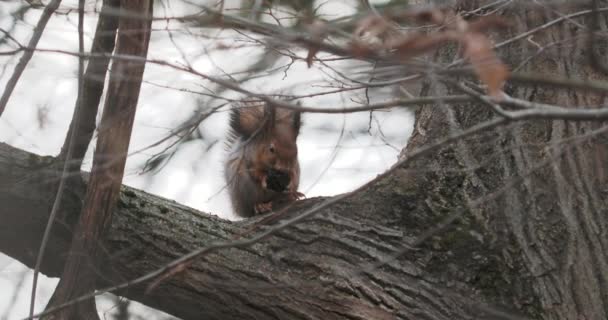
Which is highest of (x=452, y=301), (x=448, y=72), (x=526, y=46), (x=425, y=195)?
(x=526, y=46)

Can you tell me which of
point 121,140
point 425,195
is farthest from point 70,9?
point 425,195

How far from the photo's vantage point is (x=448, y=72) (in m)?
1.72

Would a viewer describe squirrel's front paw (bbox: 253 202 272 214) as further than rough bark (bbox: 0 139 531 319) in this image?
Yes

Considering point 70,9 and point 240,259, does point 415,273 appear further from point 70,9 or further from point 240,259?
point 70,9

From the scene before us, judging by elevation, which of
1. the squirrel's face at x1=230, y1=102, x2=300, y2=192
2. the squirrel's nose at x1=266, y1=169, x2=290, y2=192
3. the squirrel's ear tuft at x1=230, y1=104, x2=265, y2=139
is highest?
the squirrel's ear tuft at x1=230, y1=104, x2=265, y2=139

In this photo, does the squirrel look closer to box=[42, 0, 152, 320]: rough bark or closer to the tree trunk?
the tree trunk

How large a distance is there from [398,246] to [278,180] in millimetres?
1209

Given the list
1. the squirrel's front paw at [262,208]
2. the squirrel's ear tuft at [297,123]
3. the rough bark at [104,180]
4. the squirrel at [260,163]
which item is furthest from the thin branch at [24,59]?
the squirrel's front paw at [262,208]

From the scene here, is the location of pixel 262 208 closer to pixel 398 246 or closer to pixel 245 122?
pixel 245 122

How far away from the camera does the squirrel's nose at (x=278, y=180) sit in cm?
443

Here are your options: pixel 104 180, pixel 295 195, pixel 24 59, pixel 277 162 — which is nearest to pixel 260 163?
pixel 277 162

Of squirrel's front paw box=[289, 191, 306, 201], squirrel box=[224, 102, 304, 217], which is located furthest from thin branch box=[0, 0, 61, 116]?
squirrel's front paw box=[289, 191, 306, 201]

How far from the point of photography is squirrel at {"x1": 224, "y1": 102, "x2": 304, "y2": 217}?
14.3 ft

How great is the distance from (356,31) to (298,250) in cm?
180
